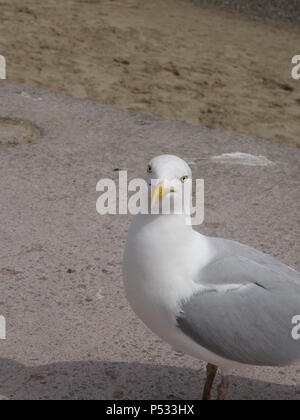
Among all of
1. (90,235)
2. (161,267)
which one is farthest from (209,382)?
(90,235)

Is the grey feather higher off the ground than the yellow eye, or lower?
lower

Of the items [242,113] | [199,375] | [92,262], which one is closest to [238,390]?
[199,375]

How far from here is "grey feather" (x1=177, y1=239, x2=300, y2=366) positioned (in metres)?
2.80

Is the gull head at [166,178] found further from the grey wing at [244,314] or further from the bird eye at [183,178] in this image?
the grey wing at [244,314]

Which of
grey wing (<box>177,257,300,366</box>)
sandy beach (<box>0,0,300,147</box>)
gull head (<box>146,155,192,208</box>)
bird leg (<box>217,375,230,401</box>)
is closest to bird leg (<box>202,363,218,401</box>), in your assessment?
bird leg (<box>217,375,230,401</box>)

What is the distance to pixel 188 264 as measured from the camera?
9.30ft

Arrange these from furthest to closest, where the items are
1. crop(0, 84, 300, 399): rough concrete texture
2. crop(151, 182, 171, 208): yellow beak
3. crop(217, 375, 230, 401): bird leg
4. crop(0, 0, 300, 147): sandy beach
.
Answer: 1. crop(0, 0, 300, 147): sandy beach
2. crop(0, 84, 300, 399): rough concrete texture
3. crop(217, 375, 230, 401): bird leg
4. crop(151, 182, 171, 208): yellow beak

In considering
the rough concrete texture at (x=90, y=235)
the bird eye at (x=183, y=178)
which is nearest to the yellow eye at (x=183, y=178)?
the bird eye at (x=183, y=178)

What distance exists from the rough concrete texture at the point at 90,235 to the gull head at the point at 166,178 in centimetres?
85

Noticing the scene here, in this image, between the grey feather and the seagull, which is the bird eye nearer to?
the seagull

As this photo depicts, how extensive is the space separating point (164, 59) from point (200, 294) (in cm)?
571

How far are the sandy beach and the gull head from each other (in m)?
3.85

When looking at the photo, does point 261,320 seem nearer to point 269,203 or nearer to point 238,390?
point 238,390

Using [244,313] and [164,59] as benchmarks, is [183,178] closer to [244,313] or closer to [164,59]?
[244,313]
